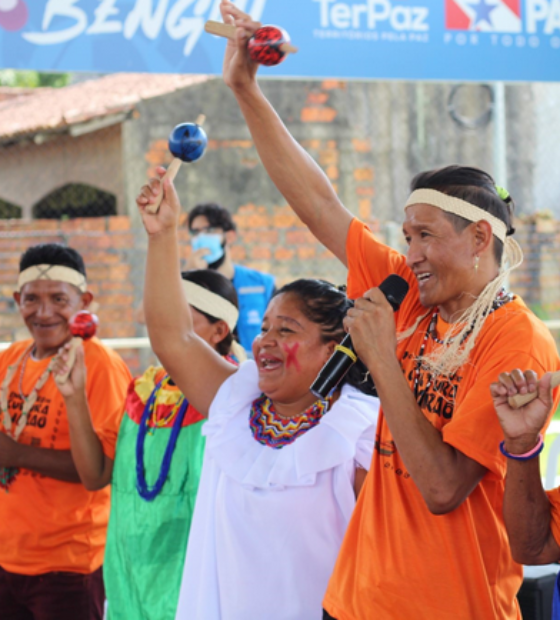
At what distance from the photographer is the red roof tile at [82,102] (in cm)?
877

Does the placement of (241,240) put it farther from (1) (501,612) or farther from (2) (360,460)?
(1) (501,612)

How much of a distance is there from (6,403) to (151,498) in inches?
34.4

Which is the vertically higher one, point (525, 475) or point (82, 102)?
point (82, 102)

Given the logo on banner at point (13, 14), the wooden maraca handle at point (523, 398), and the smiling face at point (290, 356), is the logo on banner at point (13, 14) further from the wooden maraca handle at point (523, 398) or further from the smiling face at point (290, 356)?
the wooden maraca handle at point (523, 398)

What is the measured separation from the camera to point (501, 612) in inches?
79.3

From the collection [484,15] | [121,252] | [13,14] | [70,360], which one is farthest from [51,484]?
[121,252]

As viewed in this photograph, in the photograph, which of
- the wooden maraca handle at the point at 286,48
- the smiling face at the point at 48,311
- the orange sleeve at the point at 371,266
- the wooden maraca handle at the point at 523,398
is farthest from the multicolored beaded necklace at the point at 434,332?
the smiling face at the point at 48,311

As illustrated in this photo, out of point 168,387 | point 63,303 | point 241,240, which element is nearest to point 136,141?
point 241,240

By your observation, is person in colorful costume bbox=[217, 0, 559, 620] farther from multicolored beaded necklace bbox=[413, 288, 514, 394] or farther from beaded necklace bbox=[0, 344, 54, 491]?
beaded necklace bbox=[0, 344, 54, 491]

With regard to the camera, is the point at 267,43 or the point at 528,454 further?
the point at 267,43

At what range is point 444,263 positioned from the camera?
213 centimetres

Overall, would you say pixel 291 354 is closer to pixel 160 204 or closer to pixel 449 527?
pixel 160 204

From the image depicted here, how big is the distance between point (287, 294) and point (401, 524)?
92 centimetres

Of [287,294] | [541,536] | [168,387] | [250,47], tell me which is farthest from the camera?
[168,387]
